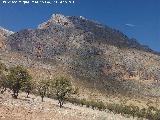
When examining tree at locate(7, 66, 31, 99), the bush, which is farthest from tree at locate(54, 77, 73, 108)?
tree at locate(7, 66, 31, 99)

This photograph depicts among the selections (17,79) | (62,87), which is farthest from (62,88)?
(17,79)

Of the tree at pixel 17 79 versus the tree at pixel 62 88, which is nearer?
the tree at pixel 17 79

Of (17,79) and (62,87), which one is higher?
(17,79)

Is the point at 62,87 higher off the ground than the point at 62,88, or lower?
higher

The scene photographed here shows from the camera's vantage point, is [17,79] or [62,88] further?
[62,88]

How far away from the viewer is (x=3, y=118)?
4191 cm

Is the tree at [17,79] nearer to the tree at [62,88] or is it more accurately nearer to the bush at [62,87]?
the bush at [62,87]

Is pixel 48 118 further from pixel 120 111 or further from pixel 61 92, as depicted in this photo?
pixel 120 111

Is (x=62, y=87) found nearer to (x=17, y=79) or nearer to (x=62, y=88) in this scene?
(x=62, y=88)

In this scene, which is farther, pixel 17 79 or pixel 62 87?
pixel 62 87

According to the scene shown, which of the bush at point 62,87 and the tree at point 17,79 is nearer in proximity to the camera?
the tree at point 17,79

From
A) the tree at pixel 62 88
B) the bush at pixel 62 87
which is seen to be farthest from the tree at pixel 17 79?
the tree at pixel 62 88

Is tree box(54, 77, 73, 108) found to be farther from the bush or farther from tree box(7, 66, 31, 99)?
tree box(7, 66, 31, 99)

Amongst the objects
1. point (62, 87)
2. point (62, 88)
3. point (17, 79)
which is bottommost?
point (62, 88)
